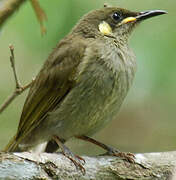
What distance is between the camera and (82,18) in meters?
5.66

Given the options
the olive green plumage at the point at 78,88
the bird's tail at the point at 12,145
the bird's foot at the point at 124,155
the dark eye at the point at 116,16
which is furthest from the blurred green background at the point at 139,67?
the bird's foot at the point at 124,155

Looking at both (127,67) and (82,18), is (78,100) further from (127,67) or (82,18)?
(82,18)

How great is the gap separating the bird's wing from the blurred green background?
65 cm

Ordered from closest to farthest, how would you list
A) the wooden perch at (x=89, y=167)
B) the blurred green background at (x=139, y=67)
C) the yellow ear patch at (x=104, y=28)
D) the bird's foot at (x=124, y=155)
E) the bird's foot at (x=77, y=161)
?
the wooden perch at (x=89, y=167), the bird's foot at (x=77, y=161), the bird's foot at (x=124, y=155), the yellow ear patch at (x=104, y=28), the blurred green background at (x=139, y=67)

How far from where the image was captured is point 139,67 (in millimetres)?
5809

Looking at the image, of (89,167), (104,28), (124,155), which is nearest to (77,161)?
(89,167)

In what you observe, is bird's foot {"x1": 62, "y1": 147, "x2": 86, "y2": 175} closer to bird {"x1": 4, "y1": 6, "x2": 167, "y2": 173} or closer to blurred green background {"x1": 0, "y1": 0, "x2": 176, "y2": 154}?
bird {"x1": 4, "y1": 6, "x2": 167, "y2": 173}

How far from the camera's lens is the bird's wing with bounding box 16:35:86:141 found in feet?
16.3

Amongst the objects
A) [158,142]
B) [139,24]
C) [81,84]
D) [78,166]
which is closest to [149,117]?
[158,142]

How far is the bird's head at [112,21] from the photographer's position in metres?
5.40

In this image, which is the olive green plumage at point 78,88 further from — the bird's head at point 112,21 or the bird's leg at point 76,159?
the bird's leg at point 76,159

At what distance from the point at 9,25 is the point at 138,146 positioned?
2.45m

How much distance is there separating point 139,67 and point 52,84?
3.98 feet

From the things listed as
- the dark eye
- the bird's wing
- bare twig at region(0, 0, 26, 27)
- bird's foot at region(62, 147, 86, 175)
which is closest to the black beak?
the dark eye
